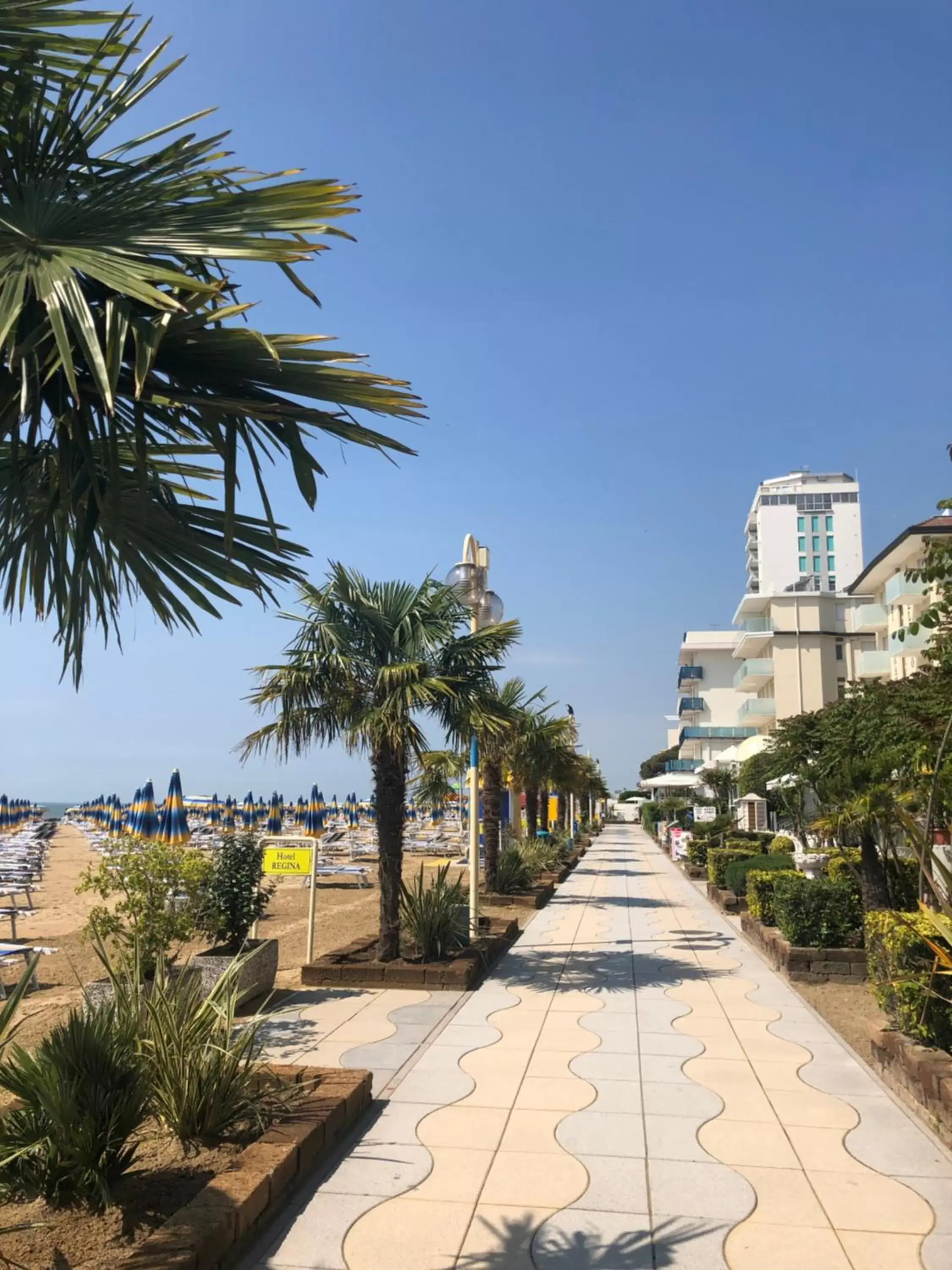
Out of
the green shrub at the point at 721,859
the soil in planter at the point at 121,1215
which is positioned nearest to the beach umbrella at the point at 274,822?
the green shrub at the point at 721,859

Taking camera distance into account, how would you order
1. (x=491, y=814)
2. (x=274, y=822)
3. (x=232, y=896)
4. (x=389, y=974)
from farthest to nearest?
(x=274, y=822)
(x=491, y=814)
(x=389, y=974)
(x=232, y=896)

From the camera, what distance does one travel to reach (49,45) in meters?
3.42

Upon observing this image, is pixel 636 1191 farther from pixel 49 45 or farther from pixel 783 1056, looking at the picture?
pixel 49 45

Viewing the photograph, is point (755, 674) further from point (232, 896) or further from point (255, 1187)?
point (255, 1187)

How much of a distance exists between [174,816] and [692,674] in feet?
209

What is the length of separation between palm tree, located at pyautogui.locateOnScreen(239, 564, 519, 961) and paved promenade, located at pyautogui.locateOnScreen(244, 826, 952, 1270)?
1.90 meters

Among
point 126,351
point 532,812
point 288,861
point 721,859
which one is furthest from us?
point 532,812

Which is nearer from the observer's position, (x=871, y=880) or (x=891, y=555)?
(x=871, y=880)

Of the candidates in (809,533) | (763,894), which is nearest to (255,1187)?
(763,894)

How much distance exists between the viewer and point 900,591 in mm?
38781

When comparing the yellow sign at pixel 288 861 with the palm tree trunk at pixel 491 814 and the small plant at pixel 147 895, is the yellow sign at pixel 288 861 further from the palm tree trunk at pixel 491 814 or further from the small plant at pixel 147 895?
the palm tree trunk at pixel 491 814

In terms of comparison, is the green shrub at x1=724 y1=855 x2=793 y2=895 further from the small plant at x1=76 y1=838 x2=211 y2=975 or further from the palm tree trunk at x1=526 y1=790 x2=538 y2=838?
the palm tree trunk at x1=526 y1=790 x2=538 y2=838

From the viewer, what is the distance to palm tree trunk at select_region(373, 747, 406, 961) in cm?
946

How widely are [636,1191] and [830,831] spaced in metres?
7.03
